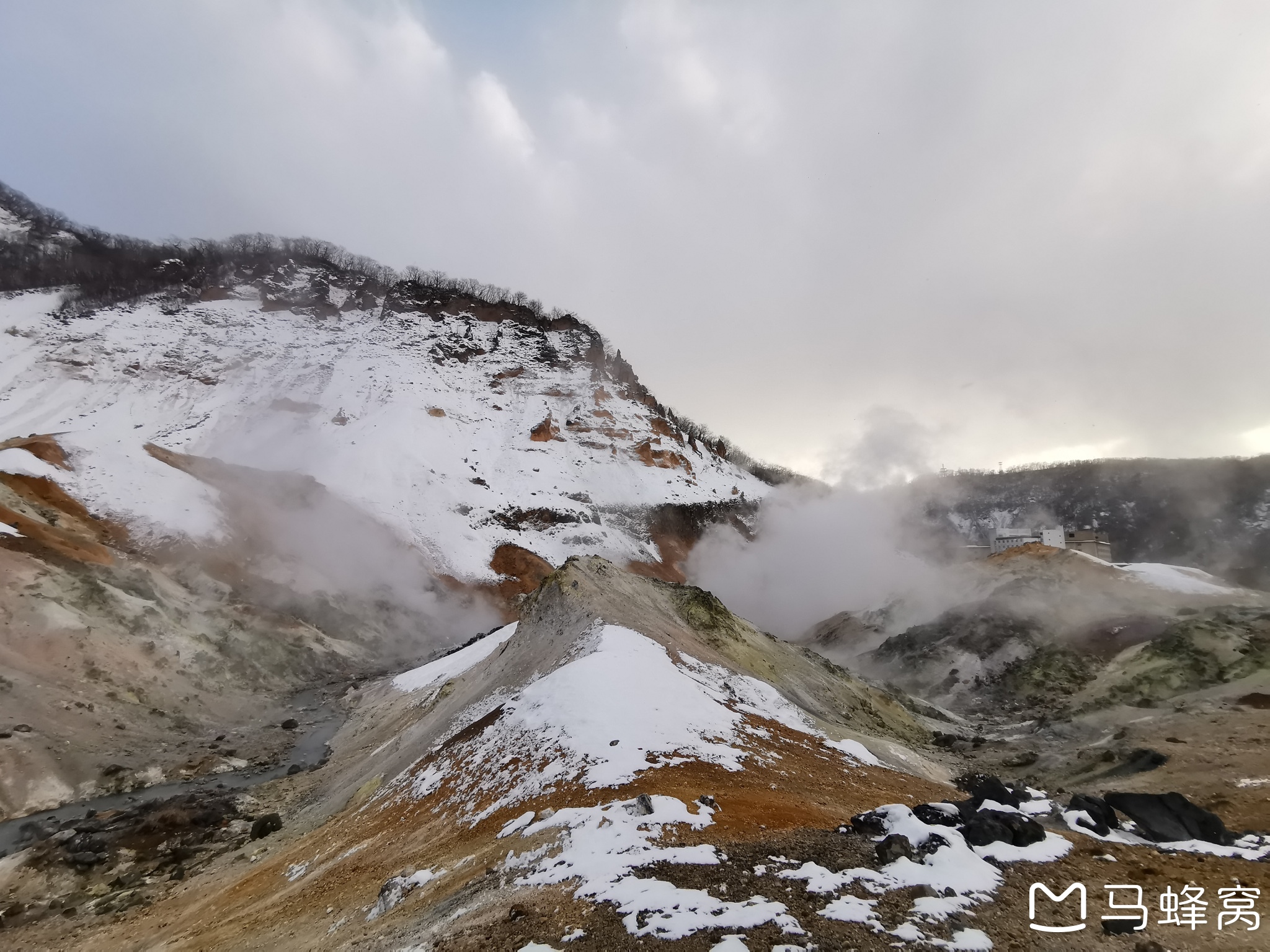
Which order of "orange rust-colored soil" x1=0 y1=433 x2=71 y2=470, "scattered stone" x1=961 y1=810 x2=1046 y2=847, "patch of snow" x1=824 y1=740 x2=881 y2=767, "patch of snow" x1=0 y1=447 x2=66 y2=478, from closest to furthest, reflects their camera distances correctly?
"scattered stone" x1=961 y1=810 x2=1046 y2=847 < "patch of snow" x1=824 y1=740 x2=881 y2=767 < "patch of snow" x1=0 y1=447 x2=66 y2=478 < "orange rust-colored soil" x1=0 y1=433 x2=71 y2=470

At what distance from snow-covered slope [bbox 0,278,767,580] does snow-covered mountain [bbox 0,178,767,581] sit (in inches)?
11.5

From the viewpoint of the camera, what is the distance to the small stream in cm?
1738

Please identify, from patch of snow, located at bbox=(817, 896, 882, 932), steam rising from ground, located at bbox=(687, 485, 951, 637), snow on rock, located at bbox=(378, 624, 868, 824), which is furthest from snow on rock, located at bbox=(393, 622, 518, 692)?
steam rising from ground, located at bbox=(687, 485, 951, 637)

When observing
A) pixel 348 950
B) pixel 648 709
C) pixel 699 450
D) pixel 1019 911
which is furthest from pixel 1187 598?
pixel 699 450

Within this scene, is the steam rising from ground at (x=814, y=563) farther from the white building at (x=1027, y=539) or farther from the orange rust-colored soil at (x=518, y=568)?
the orange rust-colored soil at (x=518, y=568)

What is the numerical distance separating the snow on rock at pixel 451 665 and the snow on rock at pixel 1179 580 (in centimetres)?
3694

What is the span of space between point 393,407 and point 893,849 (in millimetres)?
80729

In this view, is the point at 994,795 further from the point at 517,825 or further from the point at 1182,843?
the point at 517,825

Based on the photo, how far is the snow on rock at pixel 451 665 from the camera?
28.8m

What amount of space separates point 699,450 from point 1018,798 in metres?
92.5

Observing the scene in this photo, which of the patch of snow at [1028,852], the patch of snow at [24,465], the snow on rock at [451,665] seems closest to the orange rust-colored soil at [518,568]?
the snow on rock at [451,665]

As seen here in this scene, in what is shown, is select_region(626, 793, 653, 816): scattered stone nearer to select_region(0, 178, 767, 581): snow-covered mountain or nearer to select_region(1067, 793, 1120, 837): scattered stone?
select_region(1067, 793, 1120, 837): scattered stone

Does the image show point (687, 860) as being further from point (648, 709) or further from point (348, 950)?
point (648, 709)

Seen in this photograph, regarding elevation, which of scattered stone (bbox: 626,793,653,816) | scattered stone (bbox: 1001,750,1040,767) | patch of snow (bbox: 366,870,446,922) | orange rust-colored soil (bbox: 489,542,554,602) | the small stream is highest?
orange rust-colored soil (bbox: 489,542,554,602)
